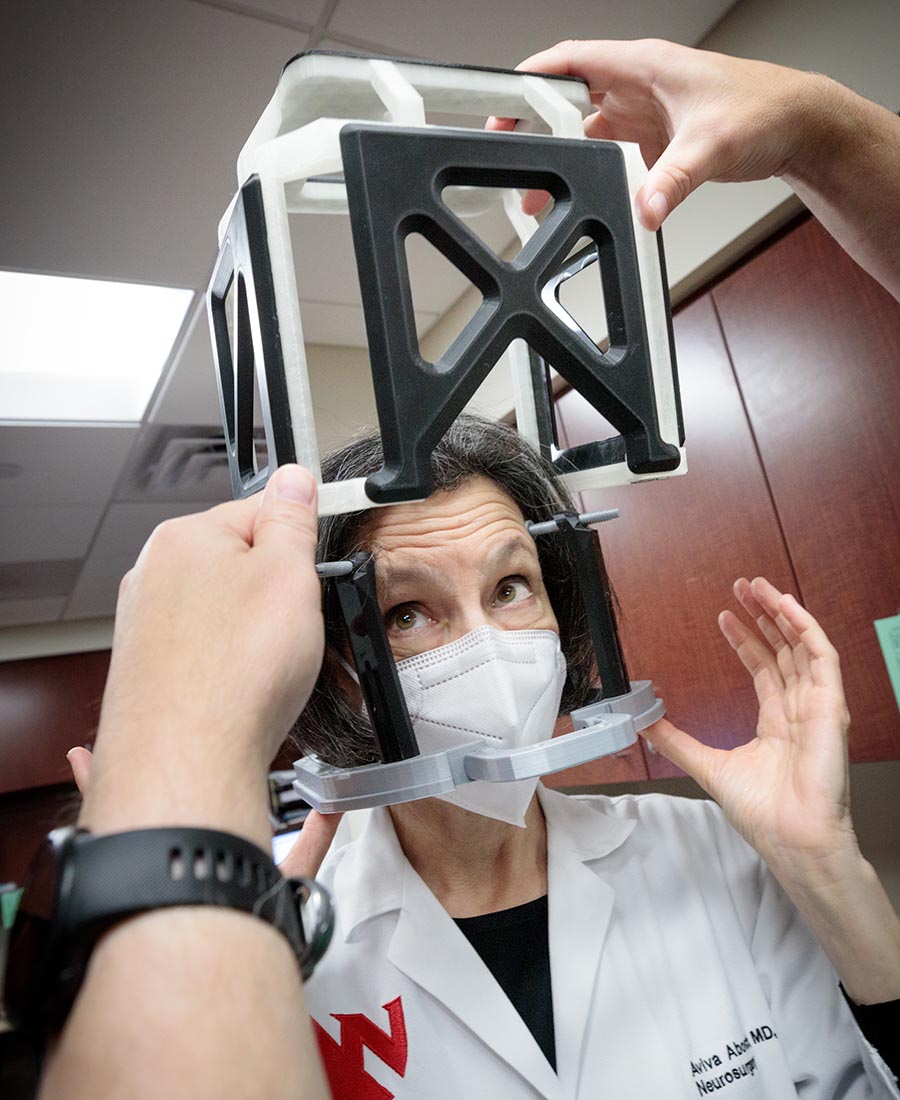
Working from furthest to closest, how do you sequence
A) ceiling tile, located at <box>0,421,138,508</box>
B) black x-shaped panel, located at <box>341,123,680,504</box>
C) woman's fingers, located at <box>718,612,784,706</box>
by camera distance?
ceiling tile, located at <box>0,421,138,508</box> < woman's fingers, located at <box>718,612,784,706</box> < black x-shaped panel, located at <box>341,123,680,504</box>

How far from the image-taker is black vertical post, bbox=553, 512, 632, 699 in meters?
0.80

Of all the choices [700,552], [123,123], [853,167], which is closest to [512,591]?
[853,167]

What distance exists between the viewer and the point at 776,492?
1.73 meters

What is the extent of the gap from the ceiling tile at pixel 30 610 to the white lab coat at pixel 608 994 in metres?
4.13

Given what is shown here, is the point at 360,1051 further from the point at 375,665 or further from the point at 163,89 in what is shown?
the point at 163,89

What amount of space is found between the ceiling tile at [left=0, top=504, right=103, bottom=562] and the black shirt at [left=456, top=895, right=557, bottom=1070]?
3.03 metres

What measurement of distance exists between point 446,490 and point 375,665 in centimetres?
37

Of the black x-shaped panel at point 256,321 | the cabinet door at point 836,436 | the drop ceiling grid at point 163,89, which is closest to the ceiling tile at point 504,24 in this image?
the drop ceiling grid at point 163,89

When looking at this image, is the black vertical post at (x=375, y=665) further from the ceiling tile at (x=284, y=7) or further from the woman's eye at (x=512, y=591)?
the ceiling tile at (x=284, y=7)

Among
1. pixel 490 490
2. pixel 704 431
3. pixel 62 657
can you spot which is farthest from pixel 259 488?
pixel 62 657

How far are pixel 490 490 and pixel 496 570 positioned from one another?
17 cm

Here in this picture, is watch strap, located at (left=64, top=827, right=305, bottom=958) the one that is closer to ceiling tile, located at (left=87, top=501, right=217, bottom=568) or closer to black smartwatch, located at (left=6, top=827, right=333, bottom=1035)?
black smartwatch, located at (left=6, top=827, right=333, bottom=1035)

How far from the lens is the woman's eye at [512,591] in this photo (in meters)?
0.97

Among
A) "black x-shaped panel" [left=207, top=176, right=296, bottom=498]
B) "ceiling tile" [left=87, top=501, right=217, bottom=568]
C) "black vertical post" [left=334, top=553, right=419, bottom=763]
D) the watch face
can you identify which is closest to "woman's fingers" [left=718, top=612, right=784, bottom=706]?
"black vertical post" [left=334, top=553, right=419, bottom=763]
